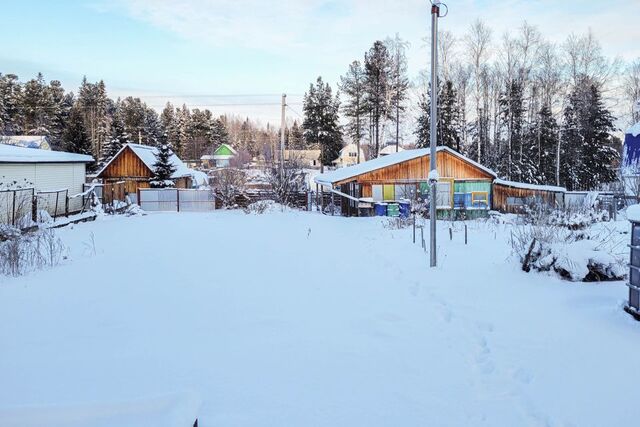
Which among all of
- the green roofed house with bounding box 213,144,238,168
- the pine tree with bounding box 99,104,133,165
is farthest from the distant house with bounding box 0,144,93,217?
the green roofed house with bounding box 213,144,238,168

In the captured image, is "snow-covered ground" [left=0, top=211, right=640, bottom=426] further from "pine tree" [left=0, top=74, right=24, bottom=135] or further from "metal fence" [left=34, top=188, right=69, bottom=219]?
"pine tree" [left=0, top=74, right=24, bottom=135]

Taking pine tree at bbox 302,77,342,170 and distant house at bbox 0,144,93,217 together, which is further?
pine tree at bbox 302,77,342,170

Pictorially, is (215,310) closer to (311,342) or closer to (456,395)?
(311,342)

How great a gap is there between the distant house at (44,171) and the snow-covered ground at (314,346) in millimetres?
11842

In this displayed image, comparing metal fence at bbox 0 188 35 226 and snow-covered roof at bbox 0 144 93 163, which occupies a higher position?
snow-covered roof at bbox 0 144 93 163

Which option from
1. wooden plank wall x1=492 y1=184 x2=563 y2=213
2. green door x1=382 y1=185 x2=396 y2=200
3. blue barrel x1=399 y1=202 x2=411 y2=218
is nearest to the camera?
blue barrel x1=399 y1=202 x2=411 y2=218

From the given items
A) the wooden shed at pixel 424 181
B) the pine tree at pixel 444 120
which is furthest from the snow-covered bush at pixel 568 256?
the pine tree at pixel 444 120

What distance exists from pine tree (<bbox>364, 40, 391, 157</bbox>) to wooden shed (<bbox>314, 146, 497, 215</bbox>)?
15.6m

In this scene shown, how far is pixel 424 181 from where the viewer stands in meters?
26.8

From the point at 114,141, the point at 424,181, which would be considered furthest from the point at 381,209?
the point at 114,141

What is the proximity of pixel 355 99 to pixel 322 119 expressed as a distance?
6.17 meters

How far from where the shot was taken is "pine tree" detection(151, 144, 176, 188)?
32812 millimetres

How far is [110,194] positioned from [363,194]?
16607mm

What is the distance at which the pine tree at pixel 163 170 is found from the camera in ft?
108
